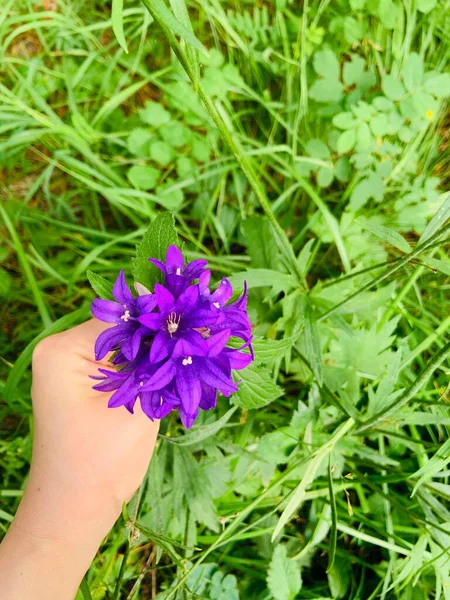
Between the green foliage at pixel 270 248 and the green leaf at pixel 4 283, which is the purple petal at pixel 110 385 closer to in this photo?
the green foliage at pixel 270 248

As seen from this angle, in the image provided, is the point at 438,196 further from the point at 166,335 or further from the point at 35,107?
the point at 35,107

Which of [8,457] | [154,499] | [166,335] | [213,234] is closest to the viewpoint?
[166,335]

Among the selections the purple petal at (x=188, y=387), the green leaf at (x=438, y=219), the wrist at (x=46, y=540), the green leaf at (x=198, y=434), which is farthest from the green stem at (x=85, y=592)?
the green leaf at (x=438, y=219)

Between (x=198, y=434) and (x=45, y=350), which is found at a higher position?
(x=45, y=350)

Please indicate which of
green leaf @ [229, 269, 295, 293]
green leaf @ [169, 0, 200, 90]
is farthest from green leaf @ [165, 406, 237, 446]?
green leaf @ [169, 0, 200, 90]

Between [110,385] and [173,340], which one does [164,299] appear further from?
[110,385]

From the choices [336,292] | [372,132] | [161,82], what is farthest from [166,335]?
[161,82]

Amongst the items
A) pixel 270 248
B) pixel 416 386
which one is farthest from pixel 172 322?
pixel 270 248
